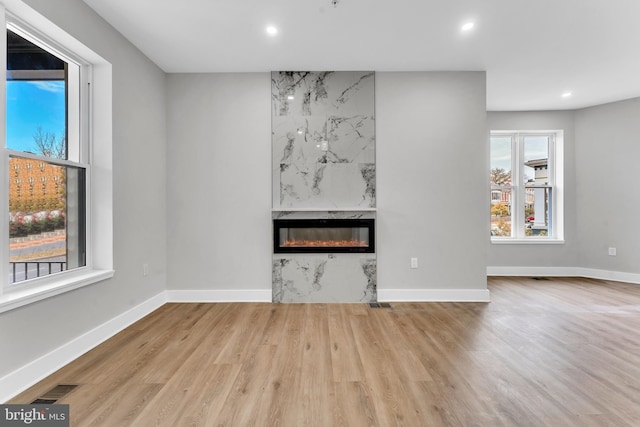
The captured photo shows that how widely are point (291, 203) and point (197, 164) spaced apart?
126 cm

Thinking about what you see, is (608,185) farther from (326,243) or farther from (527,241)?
(326,243)

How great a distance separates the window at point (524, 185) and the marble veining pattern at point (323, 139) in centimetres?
296

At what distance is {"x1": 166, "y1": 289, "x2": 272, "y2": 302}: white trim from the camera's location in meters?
3.74

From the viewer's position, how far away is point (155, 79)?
3.54 metres

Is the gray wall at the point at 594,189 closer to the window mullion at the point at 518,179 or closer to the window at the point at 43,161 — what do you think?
the window mullion at the point at 518,179

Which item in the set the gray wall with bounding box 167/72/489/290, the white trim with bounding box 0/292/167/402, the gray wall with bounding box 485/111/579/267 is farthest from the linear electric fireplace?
the gray wall with bounding box 485/111/579/267

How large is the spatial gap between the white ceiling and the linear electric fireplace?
1.87 meters

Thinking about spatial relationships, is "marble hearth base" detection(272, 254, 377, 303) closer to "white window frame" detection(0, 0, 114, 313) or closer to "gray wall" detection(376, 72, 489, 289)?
"gray wall" detection(376, 72, 489, 289)

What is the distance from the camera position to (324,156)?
12.4 feet

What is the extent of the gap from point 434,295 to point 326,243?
4.84 ft

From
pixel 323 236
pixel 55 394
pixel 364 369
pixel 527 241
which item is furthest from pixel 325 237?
pixel 527 241

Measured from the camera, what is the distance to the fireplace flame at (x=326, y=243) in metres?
3.77

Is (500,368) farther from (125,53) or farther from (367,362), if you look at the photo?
(125,53)

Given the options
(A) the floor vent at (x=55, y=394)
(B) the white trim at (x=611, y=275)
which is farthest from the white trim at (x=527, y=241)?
(A) the floor vent at (x=55, y=394)
